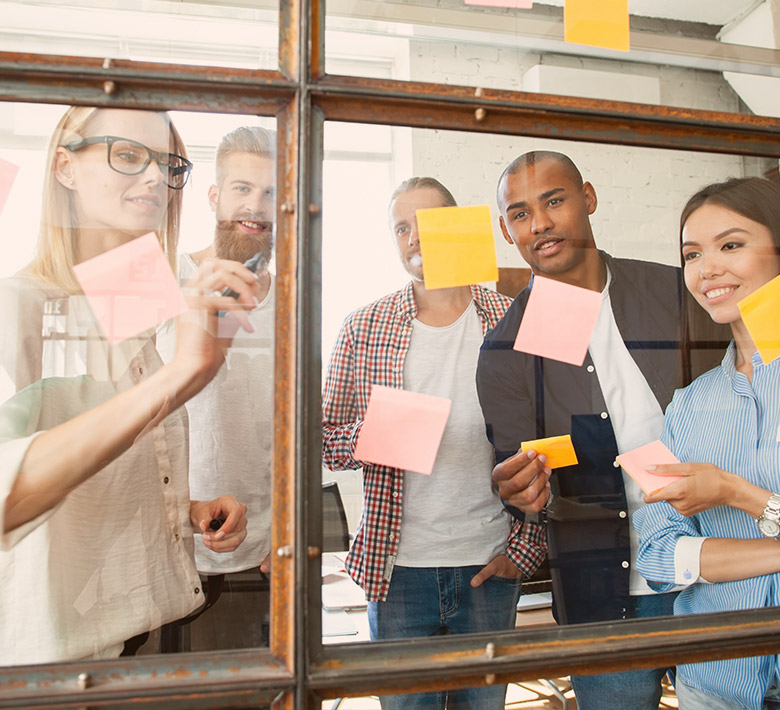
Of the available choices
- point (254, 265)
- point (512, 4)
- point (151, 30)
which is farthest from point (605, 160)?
point (151, 30)

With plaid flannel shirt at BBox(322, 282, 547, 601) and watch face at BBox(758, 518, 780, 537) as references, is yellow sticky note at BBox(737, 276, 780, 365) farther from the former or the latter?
plaid flannel shirt at BBox(322, 282, 547, 601)

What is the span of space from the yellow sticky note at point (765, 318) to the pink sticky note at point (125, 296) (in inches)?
34.7

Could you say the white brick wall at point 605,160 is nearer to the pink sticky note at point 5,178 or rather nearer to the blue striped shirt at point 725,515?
the blue striped shirt at point 725,515

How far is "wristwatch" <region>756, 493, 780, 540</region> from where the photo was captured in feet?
3.02

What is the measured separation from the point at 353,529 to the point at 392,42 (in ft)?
Result: 2.23

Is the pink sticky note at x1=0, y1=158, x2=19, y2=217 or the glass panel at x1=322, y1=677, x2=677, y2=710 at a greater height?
the pink sticky note at x1=0, y1=158, x2=19, y2=217

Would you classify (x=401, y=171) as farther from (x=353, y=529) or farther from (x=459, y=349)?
(x=353, y=529)

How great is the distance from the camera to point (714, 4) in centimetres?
100

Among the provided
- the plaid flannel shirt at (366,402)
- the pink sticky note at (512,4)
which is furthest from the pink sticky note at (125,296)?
the pink sticky note at (512,4)

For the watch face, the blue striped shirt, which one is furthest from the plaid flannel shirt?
the watch face

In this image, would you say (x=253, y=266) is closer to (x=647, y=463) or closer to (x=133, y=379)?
(x=133, y=379)

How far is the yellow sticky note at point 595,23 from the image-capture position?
36.1 inches

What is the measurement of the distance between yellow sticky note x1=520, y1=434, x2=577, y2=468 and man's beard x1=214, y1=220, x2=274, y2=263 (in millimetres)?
510

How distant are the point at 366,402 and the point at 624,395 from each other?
0.43 m
